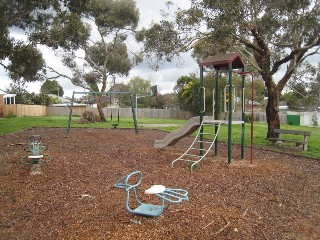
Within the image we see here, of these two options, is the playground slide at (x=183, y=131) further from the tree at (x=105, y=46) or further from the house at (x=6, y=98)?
the house at (x=6, y=98)

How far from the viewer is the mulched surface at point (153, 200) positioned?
4531mm

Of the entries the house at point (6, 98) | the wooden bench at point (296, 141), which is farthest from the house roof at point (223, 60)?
the house at point (6, 98)

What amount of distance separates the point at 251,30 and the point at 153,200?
32.1 ft

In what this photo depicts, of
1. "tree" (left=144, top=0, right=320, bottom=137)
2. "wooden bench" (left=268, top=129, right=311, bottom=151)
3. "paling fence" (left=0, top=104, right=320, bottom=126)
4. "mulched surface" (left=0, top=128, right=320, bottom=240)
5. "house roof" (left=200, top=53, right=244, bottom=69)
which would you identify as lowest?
"mulched surface" (left=0, top=128, right=320, bottom=240)

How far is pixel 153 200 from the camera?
5793mm

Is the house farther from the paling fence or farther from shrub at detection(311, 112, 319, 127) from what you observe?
shrub at detection(311, 112, 319, 127)

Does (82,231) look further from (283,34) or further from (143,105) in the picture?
(143,105)

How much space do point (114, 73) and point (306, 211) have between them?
31719 millimetres

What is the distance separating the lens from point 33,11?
1659 cm

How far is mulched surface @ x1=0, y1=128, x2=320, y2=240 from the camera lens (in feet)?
14.9

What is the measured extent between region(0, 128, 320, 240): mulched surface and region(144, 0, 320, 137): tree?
5238mm

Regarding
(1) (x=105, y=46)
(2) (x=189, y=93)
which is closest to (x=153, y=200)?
(1) (x=105, y=46)

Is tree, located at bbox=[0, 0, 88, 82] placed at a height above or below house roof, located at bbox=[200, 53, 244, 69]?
above

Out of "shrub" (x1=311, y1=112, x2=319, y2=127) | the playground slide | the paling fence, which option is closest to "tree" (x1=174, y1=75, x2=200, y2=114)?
the paling fence
